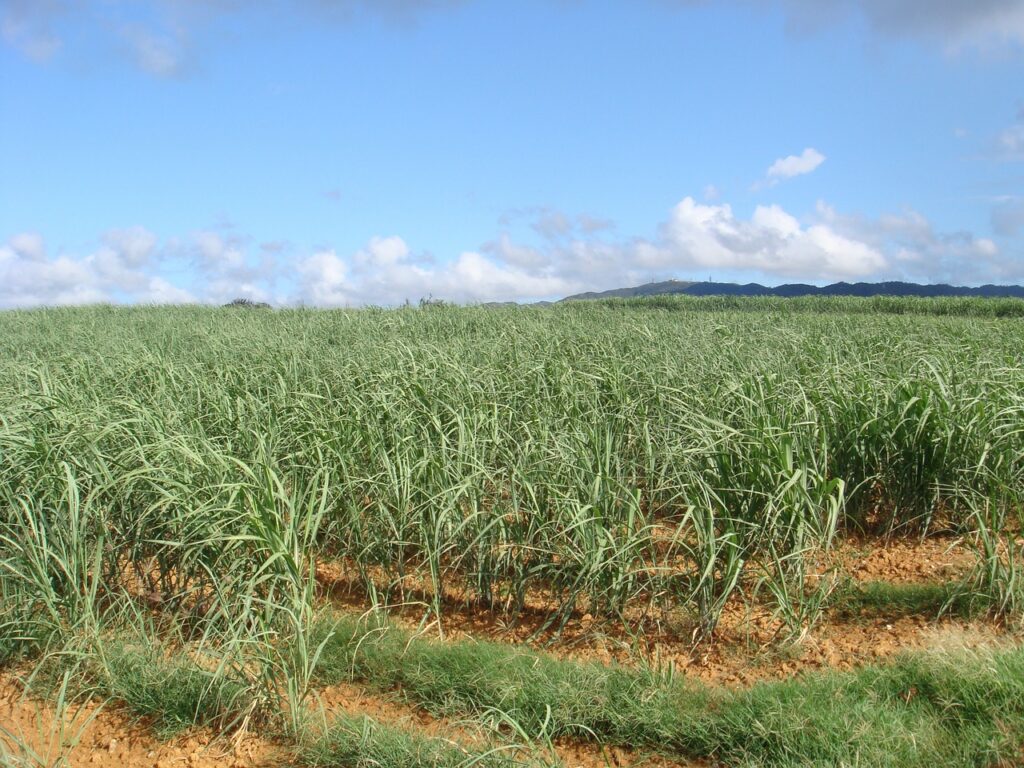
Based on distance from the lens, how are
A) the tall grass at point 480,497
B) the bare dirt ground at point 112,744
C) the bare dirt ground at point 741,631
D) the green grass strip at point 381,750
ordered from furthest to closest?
1. the tall grass at point 480,497
2. the bare dirt ground at point 741,631
3. the bare dirt ground at point 112,744
4. the green grass strip at point 381,750

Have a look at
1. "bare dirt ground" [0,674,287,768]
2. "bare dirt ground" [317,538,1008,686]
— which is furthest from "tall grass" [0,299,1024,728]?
"bare dirt ground" [0,674,287,768]

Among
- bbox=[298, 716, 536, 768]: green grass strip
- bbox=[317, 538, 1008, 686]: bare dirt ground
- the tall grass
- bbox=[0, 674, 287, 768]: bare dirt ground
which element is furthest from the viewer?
the tall grass

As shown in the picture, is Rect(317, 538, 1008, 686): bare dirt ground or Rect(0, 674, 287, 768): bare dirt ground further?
Rect(317, 538, 1008, 686): bare dirt ground

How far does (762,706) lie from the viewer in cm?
247

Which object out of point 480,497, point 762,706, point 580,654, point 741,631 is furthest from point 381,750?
point 741,631

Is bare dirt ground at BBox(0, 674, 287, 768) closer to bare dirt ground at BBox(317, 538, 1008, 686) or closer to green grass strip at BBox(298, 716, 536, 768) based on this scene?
green grass strip at BBox(298, 716, 536, 768)

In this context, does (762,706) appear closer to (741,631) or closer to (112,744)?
(741,631)

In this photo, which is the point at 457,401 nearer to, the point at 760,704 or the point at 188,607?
the point at 188,607

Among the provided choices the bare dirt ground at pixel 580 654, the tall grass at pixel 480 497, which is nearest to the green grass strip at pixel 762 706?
the bare dirt ground at pixel 580 654

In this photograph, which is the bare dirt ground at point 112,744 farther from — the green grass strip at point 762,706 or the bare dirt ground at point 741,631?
the bare dirt ground at point 741,631

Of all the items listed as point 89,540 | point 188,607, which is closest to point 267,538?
point 188,607

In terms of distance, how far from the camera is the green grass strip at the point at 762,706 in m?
2.29

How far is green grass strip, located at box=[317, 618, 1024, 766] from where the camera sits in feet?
7.52

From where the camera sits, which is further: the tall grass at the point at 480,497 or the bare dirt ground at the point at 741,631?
the tall grass at the point at 480,497
